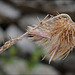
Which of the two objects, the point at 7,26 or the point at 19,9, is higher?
the point at 19,9

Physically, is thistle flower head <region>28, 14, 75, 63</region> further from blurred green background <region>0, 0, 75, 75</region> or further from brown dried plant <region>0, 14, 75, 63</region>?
blurred green background <region>0, 0, 75, 75</region>

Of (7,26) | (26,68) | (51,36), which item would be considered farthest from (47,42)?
(7,26)

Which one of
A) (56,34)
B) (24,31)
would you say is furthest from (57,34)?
(24,31)

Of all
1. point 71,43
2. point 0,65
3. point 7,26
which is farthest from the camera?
point 7,26

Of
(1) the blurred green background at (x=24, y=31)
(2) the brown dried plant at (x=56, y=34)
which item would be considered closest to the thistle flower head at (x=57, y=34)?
(2) the brown dried plant at (x=56, y=34)

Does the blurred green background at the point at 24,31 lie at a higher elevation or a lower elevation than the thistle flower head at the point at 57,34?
lower

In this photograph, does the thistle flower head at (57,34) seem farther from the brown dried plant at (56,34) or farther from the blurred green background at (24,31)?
the blurred green background at (24,31)

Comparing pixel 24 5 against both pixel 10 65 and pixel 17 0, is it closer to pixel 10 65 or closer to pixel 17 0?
pixel 17 0
